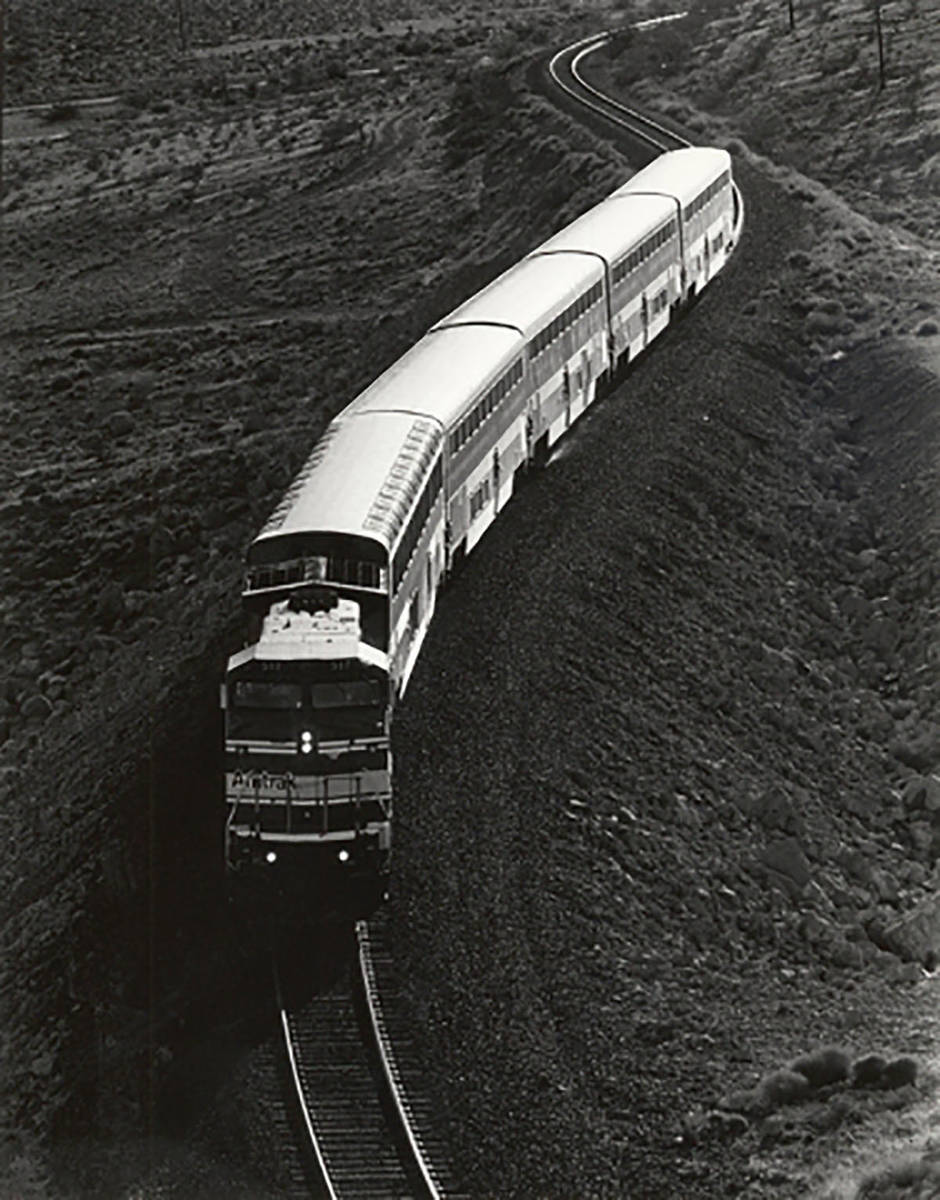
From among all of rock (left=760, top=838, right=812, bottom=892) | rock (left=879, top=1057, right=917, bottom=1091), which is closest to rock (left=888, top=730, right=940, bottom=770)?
rock (left=760, top=838, right=812, bottom=892)

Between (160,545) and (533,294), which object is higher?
(533,294)

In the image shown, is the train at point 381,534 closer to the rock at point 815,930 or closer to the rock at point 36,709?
Answer: the rock at point 815,930

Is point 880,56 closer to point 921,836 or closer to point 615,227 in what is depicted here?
point 615,227

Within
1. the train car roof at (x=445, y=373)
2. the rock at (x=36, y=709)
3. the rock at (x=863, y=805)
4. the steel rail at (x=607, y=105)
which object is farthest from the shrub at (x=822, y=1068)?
the steel rail at (x=607, y=105)

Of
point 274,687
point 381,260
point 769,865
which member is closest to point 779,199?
point 381,260

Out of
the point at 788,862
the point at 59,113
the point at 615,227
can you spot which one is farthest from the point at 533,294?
the point at 59,113

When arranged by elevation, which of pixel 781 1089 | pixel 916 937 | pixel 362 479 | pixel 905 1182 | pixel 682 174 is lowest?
pixel 916 937

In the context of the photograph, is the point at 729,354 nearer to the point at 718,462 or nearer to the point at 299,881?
the point at 718,462
